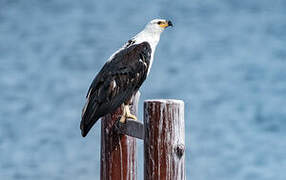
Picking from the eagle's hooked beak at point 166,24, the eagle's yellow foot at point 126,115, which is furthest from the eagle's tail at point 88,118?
the eagle's hooked beak at point 166,24

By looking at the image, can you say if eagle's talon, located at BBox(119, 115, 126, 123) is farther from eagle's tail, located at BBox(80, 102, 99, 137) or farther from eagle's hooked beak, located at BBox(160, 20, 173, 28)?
eagle's hooked beak, located at BBox(160, 20, 173, 28)

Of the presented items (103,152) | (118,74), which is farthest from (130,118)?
(118,74)

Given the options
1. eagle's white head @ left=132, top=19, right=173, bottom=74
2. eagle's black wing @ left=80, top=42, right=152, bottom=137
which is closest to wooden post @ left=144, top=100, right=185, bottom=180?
eagle's black wing @ left=80, top=42, right=152, bottom=137

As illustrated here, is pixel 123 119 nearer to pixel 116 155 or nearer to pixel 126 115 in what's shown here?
pixel 126 115

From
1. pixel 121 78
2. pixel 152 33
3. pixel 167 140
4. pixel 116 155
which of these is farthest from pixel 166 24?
pixel 167 140

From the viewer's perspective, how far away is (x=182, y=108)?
2734 mm

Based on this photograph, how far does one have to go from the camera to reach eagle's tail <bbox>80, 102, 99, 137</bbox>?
4082mm

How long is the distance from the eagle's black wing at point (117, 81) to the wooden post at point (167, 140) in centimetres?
143

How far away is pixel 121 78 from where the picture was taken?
4426mm

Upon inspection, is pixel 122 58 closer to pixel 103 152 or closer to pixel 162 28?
pixel 162 28

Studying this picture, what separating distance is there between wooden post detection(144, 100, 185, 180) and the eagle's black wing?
143 cm

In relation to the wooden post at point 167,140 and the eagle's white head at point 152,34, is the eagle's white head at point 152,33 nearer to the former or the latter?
the eagle's white head at point 152,34

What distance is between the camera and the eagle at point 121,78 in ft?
13.6

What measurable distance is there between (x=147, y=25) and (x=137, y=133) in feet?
5.53
